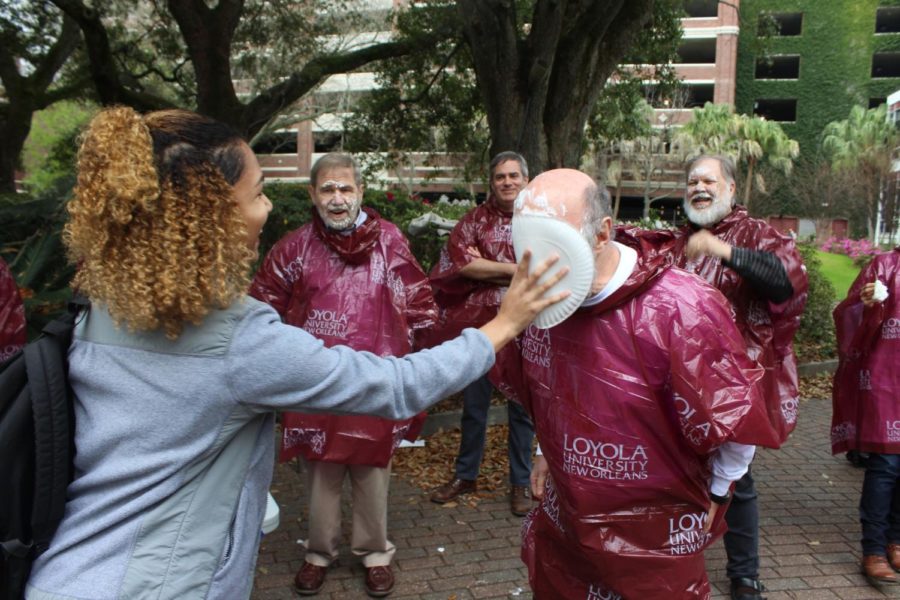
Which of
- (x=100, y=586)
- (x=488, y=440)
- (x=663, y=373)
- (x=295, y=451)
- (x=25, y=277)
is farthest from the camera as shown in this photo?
(x=488, y=440)

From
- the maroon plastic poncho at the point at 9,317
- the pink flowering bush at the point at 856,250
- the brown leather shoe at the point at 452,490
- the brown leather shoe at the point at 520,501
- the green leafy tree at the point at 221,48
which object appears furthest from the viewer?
the pink flowering bush at the point at 856,250

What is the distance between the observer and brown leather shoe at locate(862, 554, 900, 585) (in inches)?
153

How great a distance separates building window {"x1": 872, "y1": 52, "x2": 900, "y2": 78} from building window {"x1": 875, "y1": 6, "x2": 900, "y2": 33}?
162 centimetres

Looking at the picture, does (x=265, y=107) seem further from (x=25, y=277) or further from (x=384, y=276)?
(x=384, y=276)

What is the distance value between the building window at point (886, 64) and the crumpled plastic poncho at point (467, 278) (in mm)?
50483

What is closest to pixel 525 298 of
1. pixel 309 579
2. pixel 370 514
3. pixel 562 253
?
pixel 562 253

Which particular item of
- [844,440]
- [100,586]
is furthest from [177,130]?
[844,440]

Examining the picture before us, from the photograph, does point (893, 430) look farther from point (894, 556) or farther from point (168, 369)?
point (168, 369)

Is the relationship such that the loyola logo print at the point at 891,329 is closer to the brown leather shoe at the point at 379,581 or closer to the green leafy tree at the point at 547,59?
the brown leather shoe at the point at 379,581

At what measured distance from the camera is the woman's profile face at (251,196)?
1667mm

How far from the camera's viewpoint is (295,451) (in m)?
3.78

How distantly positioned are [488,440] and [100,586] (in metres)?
4.99

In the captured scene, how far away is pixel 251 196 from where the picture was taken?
170 cm

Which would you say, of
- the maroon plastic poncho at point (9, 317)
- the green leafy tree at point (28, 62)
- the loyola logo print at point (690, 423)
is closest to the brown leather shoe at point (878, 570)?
the loyola logo print at point (690, 423)
